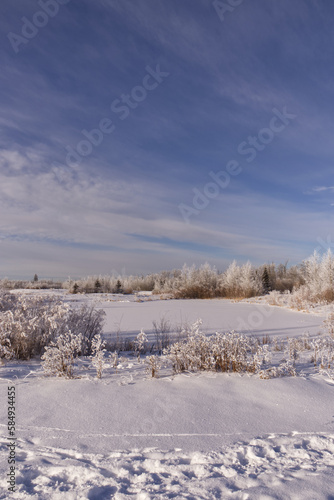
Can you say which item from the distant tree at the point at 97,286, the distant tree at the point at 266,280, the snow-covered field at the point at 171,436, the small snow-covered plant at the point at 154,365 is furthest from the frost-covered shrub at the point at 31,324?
the distant tree at the point at 97,286

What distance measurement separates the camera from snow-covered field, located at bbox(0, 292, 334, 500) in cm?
231

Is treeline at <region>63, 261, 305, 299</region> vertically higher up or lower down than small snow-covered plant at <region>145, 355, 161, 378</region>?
higher up

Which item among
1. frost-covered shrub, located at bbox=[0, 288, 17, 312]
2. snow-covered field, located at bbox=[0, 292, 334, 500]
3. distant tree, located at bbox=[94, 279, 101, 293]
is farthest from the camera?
distant tree, located at bbox=[94, 279, 101, 293]

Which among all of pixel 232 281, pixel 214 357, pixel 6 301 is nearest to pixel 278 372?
pixel 214 357

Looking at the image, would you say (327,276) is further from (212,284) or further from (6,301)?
(6,301)

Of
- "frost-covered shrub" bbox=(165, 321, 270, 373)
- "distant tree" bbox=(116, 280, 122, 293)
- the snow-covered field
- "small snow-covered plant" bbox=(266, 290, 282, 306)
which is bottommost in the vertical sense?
the snow-covered field

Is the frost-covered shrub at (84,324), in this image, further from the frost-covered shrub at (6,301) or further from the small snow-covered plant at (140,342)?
the frost-covered shrub at (6,301)

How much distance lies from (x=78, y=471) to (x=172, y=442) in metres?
0.86

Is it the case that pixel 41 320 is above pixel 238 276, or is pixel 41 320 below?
below

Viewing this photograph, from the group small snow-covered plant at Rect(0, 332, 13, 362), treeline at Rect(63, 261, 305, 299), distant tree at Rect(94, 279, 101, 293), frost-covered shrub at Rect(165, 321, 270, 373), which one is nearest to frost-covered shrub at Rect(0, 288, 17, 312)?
small snow-covered plant at Rect(0, 332, 13, 362)

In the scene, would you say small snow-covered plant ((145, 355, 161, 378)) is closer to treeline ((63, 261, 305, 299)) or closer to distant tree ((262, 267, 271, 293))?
treeline ((63, 261, 305, 299))

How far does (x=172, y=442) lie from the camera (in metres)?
2.96

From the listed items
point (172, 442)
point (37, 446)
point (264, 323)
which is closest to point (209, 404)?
point (172, 442)

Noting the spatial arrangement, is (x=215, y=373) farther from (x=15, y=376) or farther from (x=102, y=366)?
(x=15, y=376)
